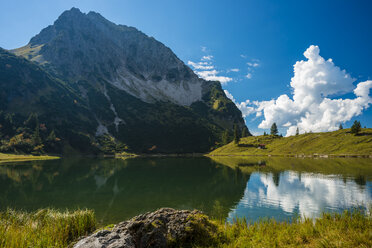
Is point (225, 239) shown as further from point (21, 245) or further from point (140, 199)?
point (140, 199)

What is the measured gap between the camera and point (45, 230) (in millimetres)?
12469

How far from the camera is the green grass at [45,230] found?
1014 cm

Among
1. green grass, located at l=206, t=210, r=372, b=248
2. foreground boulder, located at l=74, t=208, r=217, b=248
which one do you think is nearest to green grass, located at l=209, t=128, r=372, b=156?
green grass, located at l=206, t=210, r=372, b=248

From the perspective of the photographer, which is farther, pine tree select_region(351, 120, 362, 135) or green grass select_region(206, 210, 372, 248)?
pine tree select_region(351, 120, 362, 135)

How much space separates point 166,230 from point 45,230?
760cm

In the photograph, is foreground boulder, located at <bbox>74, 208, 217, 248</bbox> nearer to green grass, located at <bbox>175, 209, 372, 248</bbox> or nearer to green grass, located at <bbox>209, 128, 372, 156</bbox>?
green grass, located at <bbox>175, 209, 372, 248</bbox>

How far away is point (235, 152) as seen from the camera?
199 metres

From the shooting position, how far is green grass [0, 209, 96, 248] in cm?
1014

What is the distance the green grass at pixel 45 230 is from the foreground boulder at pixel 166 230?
3642 millimetres

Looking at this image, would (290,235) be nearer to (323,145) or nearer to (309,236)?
(309,236)

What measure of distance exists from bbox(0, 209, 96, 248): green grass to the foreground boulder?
3.64m

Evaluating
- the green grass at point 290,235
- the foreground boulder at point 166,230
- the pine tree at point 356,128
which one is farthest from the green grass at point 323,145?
the foreground boulder at point 166,230

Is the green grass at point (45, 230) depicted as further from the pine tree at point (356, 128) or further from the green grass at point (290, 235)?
the pine tree at point (356, 128)

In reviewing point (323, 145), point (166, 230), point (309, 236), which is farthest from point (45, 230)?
point (323, 145)
